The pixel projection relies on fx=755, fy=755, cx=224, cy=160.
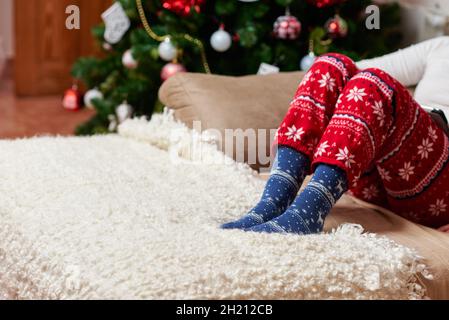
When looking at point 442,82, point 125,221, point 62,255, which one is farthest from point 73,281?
point 442,82

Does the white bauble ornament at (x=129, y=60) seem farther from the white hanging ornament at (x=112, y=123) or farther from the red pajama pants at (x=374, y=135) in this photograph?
the red pajama pants at (x=374, y=135)

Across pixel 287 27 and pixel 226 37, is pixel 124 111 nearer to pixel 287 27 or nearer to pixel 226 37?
pixel 226 37

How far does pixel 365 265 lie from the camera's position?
3.87 ft

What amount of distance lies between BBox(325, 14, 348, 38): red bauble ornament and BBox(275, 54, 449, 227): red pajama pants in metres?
1.07

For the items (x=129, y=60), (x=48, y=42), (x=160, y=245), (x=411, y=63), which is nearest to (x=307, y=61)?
(x=129, y=60)

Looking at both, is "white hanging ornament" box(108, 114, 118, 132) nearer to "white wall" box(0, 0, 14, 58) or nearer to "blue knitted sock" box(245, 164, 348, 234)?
"blue knitted sock" box(245, 164, 348, 234)

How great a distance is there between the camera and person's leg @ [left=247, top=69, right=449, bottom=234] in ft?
4.35

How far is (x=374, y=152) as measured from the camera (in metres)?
1.38

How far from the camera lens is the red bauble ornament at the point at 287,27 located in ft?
8.07

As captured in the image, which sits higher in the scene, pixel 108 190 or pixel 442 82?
pixel 442 82

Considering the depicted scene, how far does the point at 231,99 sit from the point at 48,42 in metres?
2.51

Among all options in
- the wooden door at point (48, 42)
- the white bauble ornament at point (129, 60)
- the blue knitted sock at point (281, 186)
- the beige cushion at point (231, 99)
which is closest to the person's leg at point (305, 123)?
the blue knitted sock at point (281, 186)
